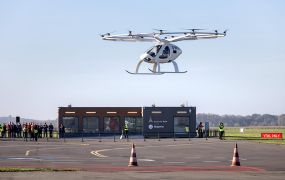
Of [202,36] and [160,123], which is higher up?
[202,36]

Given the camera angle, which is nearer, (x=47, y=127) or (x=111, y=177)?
(x=111, y=177)

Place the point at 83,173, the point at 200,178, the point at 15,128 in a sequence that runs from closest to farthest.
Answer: the point at 200,178, the point at 83,173, the point at 15,128

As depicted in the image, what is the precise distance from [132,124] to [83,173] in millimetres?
51253

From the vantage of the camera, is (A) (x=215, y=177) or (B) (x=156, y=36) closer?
(A) (x=215, y=177)

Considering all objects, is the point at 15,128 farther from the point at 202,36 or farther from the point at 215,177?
the point at 215,177

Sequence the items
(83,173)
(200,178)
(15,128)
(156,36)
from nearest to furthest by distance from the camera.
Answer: (200,178) < (83,173) < (156,36) < (15,128)

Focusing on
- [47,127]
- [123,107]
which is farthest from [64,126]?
[123,107]

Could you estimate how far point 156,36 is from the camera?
187 feet

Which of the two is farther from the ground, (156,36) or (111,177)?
(156,36)

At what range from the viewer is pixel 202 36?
56.9m

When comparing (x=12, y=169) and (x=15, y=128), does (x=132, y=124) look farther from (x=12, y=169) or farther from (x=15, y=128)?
(x=12, y=169)

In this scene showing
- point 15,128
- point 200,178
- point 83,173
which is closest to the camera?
point 200,178

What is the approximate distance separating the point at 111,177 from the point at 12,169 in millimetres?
4276

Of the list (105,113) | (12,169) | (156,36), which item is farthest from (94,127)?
(12,169)
